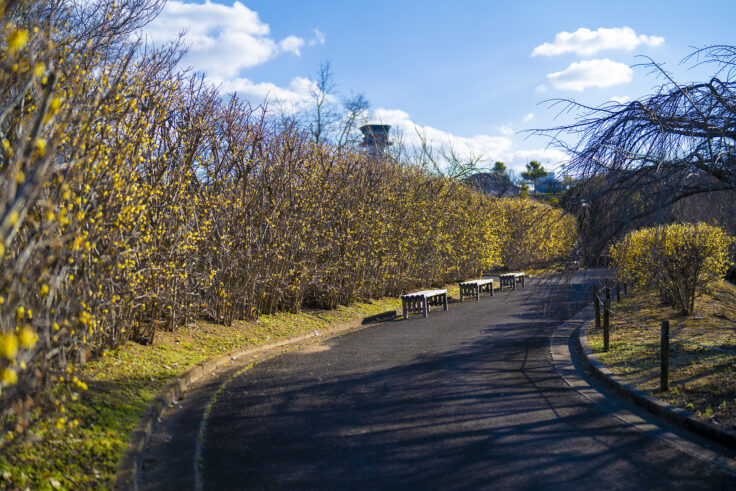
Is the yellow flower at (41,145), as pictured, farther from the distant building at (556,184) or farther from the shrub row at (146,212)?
the distant building at (556,184)

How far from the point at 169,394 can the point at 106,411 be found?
4.41 ft

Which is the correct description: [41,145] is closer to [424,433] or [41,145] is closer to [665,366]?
[424,433]

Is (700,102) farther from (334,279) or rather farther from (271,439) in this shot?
(334,279)

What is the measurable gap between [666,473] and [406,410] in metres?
2.75

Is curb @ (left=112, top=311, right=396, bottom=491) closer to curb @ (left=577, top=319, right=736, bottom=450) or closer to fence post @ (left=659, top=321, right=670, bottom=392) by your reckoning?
curb @ (left=577, top=319, right=736, bottom=450)

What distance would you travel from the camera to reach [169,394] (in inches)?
286

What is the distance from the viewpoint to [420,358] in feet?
33.4

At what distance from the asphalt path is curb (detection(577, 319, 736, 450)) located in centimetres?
55

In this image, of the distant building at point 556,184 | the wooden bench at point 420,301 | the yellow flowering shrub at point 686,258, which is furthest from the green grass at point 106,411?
the yellow flowering shrub at point 686,258

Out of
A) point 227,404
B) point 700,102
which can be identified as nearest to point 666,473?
point 700,102

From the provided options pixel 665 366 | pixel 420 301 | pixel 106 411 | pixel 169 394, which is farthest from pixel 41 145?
pixel 420 301

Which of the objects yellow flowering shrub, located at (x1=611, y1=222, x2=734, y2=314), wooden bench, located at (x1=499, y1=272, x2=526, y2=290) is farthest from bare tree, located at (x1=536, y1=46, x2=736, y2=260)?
wooden bench, located at (x1=499, y1=272, x2=526, y2=290)

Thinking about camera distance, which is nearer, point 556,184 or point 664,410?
point 664,410

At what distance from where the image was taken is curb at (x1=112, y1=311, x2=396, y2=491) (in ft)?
15.5
